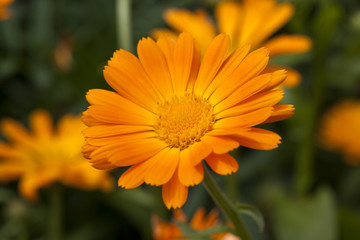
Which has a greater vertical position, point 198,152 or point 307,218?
point 198,152

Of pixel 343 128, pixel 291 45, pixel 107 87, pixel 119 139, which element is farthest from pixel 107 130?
pixel 343 128

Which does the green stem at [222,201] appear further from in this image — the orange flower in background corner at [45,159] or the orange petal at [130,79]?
the orange flower in background corner at [45,159]

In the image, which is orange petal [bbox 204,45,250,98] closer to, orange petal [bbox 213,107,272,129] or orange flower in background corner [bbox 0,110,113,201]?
orange petal [bbox 213,107,272,129]

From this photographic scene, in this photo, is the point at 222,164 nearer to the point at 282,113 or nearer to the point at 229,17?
the point at 282,113

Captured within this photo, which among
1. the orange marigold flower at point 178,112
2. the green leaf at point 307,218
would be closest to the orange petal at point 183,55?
the orange marigold flower at point 178,112

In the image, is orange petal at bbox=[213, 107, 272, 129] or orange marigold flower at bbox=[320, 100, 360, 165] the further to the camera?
orange marigold flower at bbox=[320, 100, 360, 165]

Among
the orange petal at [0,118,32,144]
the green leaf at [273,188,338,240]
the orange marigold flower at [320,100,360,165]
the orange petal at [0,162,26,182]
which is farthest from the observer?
the orange marigold flower at [320,100,360,165]

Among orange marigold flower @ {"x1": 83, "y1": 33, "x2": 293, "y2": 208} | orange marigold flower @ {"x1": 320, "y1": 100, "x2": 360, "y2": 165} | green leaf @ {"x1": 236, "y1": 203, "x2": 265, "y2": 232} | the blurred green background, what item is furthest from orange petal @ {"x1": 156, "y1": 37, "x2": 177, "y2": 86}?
orange marigold flower @ {"x1": 320, "y1": 100, "x2": 360, "y2": 165}
